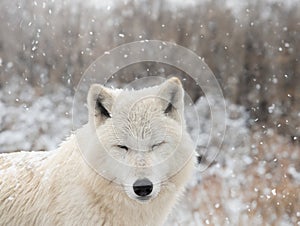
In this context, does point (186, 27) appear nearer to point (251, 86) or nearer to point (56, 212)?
point (251, 86)

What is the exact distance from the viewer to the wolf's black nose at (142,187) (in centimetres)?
366

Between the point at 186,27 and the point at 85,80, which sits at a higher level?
the point at 186,27

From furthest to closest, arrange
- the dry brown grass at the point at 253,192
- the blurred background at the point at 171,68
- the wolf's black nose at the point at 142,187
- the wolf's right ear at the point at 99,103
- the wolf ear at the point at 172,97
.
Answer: the blurred background at the point at 171,68, the dry brown grass at the point at 253,192, the wolf ear at the point at 172,97, the wolf's right ear at the point at 99,103, the wolf's black nose at the point at 142,187

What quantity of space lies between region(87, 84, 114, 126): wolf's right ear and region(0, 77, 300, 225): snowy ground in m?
3.28

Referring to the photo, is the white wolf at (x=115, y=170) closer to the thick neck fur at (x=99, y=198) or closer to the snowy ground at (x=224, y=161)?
the thick neck fur at (x=99, y=198)

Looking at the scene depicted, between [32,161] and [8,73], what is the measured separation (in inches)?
402

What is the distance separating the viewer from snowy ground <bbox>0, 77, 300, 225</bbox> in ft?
27.1

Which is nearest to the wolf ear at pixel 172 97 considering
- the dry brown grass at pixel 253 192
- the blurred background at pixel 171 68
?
the dry brown grass at pixel 253 192

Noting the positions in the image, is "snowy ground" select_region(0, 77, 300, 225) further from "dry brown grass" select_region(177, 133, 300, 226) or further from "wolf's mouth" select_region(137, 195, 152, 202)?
"wolf's mouth" select_region(137, 195, 152, 202)

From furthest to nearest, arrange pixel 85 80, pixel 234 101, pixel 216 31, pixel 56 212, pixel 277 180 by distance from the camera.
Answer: pixel 216 31 < pixel 234 101 < pixel 85 80 < pixel 277 180 < pixel 56 212

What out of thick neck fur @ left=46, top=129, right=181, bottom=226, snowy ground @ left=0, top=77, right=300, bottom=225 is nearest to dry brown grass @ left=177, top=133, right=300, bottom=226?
snowy ground @ left=0, top=77, right=300, bottom=225

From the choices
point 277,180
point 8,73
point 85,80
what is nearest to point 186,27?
point 85,80

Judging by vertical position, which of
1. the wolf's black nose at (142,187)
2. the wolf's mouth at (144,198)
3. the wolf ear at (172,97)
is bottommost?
the wolf's mouth at (144,198)

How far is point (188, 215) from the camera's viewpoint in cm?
831
